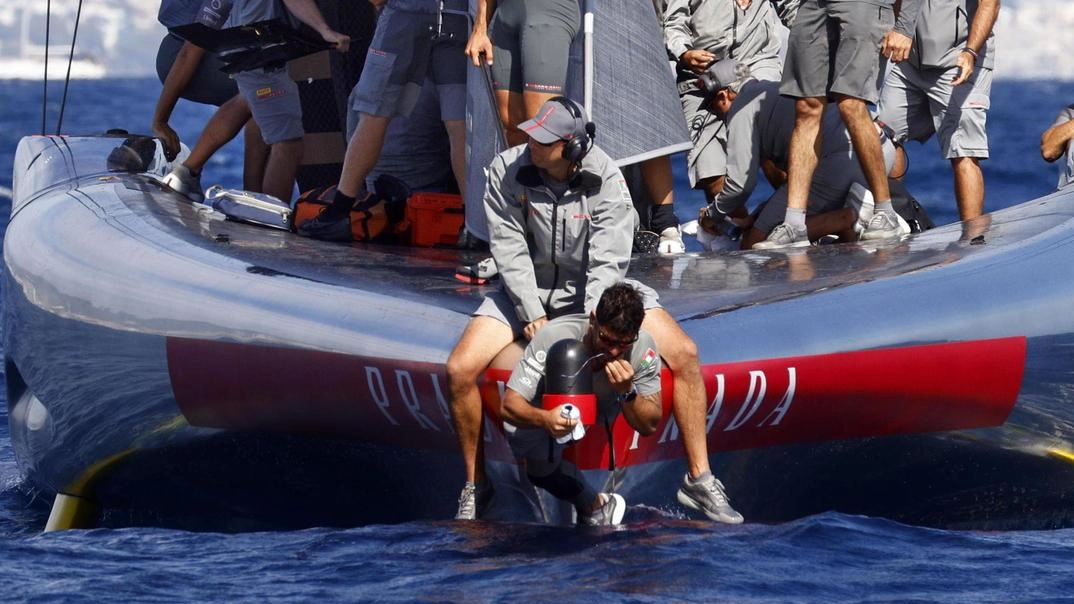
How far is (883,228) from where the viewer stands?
7.68m

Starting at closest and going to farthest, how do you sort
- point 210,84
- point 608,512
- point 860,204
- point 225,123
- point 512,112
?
point 608,512, point 512,112, point 860,204, point 225,123, point 210,84

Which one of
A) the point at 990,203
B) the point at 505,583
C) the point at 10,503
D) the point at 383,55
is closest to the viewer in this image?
the point at 505,583

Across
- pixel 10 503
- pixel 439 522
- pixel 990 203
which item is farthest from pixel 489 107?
pixel 990 203

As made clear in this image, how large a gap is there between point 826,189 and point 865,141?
481mm

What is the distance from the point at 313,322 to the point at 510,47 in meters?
1.46

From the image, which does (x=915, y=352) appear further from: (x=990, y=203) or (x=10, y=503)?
(x=990, y=203)

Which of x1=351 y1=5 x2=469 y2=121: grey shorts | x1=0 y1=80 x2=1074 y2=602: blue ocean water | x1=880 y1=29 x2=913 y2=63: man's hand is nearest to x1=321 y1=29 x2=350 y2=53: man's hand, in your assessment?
x1=351 y1=5 x2=469 y2=121: grey shorts

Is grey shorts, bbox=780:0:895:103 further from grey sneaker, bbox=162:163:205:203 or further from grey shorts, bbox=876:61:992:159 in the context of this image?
grey sneaker, bbox=162:163:205:203

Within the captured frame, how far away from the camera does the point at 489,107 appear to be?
23.6 ft

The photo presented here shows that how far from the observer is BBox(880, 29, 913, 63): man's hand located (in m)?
7.53

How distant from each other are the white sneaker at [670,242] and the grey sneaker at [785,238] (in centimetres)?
32

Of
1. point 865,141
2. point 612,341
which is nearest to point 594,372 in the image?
point 612,341

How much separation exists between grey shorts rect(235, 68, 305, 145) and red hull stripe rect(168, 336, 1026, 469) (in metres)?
2.62

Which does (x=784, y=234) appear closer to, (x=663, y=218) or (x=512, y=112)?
(x=663, y=218)
